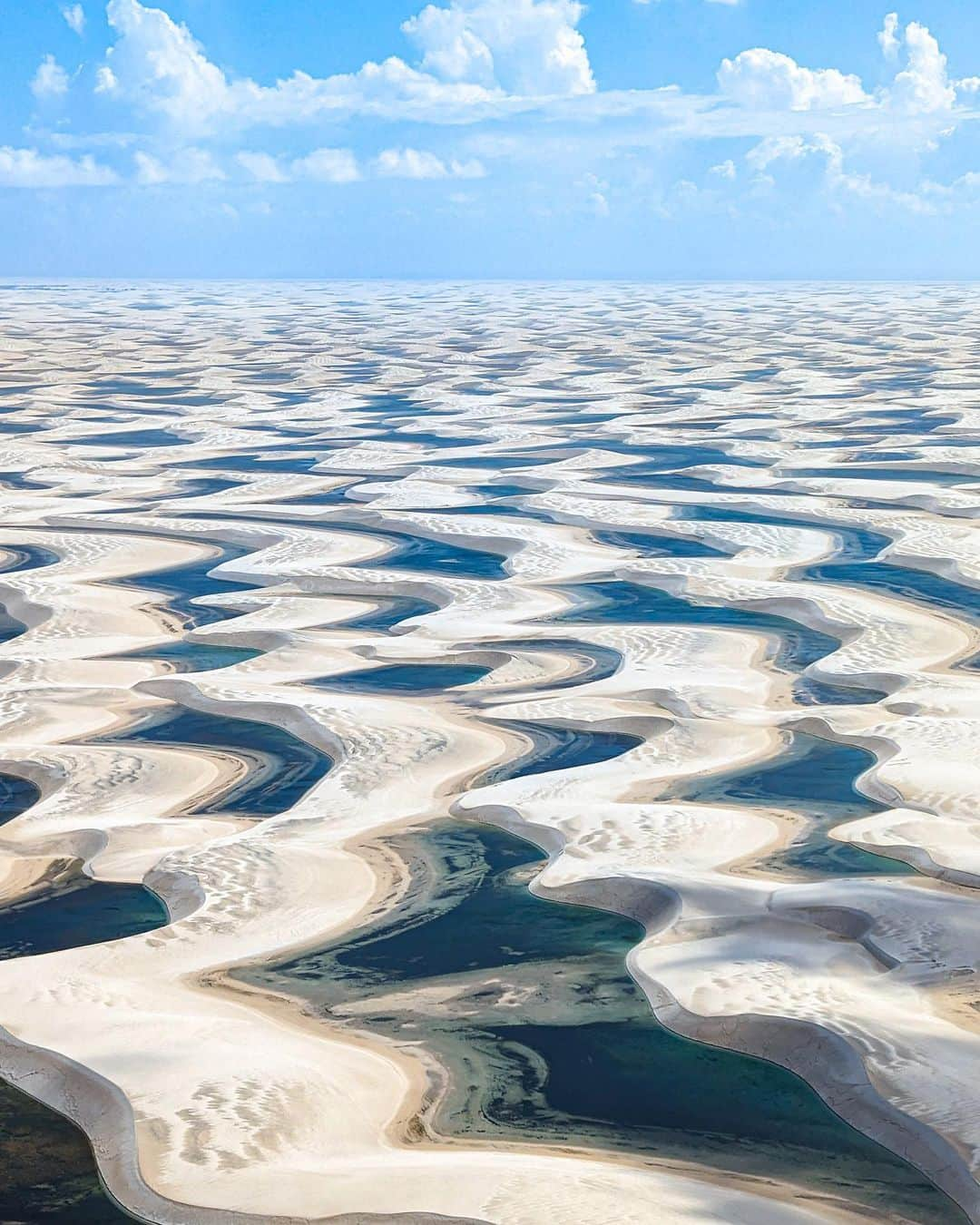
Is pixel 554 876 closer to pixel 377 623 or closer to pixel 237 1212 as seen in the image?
pixel 237 1212

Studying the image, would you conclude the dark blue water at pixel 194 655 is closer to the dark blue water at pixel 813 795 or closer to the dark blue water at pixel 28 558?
the dark blue water at pixel 28 558

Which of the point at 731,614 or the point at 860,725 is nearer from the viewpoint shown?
the point at 860,725

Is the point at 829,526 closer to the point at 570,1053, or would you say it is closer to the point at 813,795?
the point at 813,795

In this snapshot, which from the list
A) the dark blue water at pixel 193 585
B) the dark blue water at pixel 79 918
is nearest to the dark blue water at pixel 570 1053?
the dark blue water at pixel 79 918

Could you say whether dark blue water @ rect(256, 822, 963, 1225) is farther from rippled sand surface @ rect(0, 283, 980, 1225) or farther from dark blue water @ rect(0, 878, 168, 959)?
dark blue water @ rect(0, 878, 168, 959)

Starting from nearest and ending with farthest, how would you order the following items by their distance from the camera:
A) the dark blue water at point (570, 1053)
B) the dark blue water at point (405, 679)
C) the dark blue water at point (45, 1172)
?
the dark blue water at point (45, 1172) → the dark blue water at point (570, 1053) → the dark blue water at point (405, 679)

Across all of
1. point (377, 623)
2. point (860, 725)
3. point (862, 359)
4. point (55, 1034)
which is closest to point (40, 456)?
point (377, 623)

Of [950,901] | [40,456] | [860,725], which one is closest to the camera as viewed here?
[950,901]

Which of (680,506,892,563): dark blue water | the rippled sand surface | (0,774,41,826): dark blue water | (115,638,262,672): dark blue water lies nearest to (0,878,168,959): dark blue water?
the rippled sand surface
